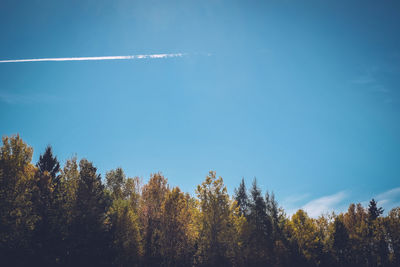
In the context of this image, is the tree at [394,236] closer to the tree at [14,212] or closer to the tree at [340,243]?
the tree at [340,243]

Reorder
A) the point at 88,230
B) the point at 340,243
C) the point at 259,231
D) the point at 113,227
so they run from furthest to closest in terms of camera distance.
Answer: the point at 340,243
the point at 259,231
the point at 113,227
the point at 88,230

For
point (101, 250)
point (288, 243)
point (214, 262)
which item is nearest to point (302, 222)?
point (288, 243)

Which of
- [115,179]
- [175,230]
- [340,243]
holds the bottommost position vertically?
[340,243]

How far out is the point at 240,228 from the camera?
1175 inches

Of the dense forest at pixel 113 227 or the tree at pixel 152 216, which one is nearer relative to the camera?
the dense forest at pixel 113 227

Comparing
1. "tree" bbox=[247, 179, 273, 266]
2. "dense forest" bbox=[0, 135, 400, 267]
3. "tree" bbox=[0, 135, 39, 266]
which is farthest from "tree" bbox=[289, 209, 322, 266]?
"tree" bbox=[0, 135, 39, 266]

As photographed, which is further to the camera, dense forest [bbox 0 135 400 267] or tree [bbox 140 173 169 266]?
tree [bbox 140 173 169 266]

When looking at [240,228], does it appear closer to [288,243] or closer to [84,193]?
[288,243]

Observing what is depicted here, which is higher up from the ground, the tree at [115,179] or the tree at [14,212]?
the tree at [115,179]

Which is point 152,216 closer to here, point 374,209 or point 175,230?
point 175,230

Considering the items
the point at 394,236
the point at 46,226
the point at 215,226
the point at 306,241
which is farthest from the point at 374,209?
the point at 46,226

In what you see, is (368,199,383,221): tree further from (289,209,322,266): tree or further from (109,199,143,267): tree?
(109,199,143,267): tree

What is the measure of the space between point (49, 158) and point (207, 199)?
22204 millimetres

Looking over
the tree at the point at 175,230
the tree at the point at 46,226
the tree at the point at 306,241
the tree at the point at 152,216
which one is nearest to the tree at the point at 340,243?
the tree at the point at 306,241
